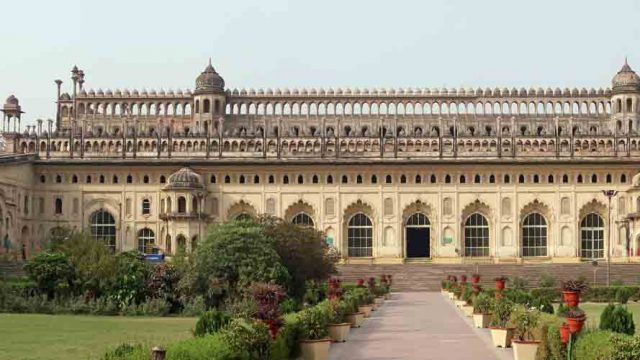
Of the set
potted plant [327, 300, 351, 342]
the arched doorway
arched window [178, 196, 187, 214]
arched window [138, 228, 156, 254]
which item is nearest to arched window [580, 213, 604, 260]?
the arched doorway

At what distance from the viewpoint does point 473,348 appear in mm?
18344

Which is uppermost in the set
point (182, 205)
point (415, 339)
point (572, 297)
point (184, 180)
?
point (184, 180)

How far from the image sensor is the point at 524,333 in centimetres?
1720

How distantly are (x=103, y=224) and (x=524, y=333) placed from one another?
38.2m

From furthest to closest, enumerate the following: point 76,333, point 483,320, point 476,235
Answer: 1. point 476,235
2. point 483,320
3. point 76,333

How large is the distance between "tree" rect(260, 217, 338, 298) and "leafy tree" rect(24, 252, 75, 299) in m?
6.04

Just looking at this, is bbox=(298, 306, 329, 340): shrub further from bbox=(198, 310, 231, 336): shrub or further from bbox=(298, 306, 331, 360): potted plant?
bbox=(198, 310, 231, 336): shrub

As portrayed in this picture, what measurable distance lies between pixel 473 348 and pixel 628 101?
40189 millimetres

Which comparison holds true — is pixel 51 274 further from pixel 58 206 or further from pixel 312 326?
pixel 58 206

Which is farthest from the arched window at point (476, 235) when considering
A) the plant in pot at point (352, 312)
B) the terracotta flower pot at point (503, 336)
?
the terracotta flower pot at point (503, 336)

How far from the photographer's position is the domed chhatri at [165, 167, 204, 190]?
166 feet

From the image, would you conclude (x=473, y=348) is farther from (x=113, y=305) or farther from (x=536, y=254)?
(x=536, y=254)

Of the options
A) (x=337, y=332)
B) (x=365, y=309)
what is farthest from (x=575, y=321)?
(x=365, y=309)

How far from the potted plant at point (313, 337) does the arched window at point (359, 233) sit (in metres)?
35.0
